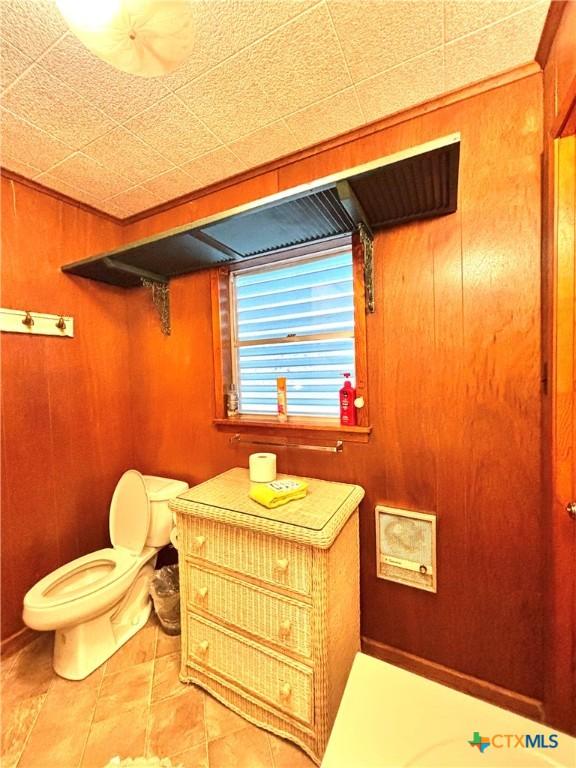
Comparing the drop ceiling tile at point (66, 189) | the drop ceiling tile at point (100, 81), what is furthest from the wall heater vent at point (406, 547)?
the drop ceiling tile at point (66, 189)

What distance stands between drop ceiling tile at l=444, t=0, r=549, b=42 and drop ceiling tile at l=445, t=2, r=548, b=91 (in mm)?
19

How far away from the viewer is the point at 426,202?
3.74 ft

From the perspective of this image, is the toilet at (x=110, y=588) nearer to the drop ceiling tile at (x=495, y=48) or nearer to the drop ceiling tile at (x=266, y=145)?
the drop ceiling tile at (x=266, y=145)

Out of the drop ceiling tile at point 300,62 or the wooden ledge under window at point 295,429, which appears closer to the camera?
the drop ceiling tile at point 300,62

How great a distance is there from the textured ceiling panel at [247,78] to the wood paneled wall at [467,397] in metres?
0.15

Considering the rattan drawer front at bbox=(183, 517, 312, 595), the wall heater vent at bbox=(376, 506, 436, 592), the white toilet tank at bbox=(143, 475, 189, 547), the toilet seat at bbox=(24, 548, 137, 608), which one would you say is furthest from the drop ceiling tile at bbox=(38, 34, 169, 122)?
the toilet seat at bbox=(24, 548, 137, 608)

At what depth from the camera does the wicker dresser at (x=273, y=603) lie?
1.05 metres

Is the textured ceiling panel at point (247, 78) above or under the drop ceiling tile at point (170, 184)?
under

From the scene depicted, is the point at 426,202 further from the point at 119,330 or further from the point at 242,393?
the point at 119,330

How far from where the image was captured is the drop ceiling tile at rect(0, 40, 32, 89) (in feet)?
3.15

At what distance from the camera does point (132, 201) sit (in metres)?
1.81

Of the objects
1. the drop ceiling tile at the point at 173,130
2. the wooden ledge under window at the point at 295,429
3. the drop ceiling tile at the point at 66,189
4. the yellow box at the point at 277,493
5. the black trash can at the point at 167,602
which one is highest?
the drop ceiling tile at the point at 66,189

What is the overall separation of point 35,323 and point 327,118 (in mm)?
1718

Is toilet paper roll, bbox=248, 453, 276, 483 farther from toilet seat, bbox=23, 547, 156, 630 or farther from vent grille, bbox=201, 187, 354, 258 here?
vent grille, bbox=201, 187, 354, 258
